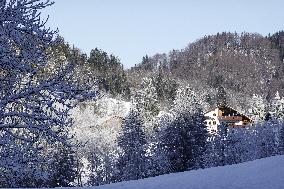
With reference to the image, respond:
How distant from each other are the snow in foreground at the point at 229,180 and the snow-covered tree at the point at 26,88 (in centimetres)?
498

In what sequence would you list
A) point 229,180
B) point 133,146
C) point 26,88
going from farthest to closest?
point 133,146, point 229,180, point 26,88

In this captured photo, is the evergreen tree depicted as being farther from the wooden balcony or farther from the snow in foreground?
the wooden balcony

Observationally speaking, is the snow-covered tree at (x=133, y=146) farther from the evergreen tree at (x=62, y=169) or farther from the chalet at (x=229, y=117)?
the chalet at (x=229, y=117)

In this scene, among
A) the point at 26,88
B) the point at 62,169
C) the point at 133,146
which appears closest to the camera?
the point at 26,88

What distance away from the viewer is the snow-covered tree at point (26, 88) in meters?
11.7

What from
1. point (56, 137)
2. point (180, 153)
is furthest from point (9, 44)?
point (180, 153)

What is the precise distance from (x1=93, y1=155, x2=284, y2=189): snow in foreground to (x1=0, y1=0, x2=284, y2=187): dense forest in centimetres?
380

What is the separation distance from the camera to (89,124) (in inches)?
3802

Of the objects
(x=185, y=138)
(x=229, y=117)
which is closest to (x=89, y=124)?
(x=229, y=117)

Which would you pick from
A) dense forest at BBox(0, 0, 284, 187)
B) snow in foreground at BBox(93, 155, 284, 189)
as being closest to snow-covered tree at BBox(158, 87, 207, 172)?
dense forest at BBox(0, 0, 284, 187)

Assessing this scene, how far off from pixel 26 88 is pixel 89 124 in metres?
85.4

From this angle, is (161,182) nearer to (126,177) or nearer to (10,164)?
(10,164)

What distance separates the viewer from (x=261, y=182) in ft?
50.0

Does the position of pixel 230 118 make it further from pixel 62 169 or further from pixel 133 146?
pixel 62 169
